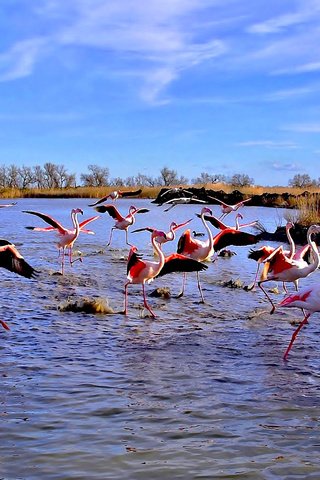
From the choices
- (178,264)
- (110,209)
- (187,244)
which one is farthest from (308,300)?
(110,209)

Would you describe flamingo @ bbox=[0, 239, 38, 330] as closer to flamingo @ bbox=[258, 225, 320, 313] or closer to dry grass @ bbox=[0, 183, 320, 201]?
flamingo @ bbox=[258, 225, 320, 313]

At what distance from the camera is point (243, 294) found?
9844mm

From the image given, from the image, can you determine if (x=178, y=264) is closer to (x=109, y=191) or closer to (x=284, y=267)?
(x=284, y=267)

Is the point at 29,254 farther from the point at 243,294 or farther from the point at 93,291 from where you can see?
the point at 243,294

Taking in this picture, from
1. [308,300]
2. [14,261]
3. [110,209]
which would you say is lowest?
[308,300]

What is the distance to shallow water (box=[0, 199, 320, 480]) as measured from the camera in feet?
11.8

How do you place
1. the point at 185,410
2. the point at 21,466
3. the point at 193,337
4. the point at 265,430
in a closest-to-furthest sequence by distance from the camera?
the point at 21,466, the point at 265,430, the point at 185,410, the point at 193,337

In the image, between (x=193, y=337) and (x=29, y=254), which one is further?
(x=29, y=254)

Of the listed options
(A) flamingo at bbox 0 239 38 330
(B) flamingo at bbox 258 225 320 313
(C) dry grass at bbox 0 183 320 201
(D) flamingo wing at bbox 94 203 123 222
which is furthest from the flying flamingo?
(C) dry grass at bbox 0 183 320 201

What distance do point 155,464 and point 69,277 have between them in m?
7.87

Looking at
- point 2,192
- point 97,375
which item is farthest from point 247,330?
point 2,192

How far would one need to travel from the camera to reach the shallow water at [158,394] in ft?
11.8

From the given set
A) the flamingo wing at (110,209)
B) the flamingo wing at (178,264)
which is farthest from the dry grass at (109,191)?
the flamingo wing at (178,264)

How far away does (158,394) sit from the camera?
4.75 metres
